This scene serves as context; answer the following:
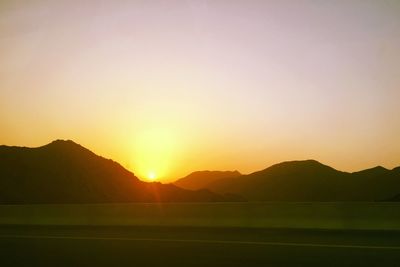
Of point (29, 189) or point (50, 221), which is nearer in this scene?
point (50, 221)

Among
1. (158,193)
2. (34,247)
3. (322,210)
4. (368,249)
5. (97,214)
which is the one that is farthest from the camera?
(158,193)

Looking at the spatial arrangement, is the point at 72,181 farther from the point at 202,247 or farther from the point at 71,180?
the point at 202,247

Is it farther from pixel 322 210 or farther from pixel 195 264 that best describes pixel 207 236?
pixel 195 264

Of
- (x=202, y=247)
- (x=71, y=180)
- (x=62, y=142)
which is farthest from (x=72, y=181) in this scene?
(x=202, y=247)

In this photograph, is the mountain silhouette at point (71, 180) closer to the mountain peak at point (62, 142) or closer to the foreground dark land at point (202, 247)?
the mountain peak at point (62, 142)

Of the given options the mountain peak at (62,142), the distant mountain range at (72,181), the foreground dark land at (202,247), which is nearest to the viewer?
the foreground dark land at (202,247)

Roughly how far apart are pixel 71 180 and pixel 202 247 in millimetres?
117608

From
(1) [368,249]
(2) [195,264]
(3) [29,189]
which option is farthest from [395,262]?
(3) [29,189]

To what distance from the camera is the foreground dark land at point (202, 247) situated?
10.9m

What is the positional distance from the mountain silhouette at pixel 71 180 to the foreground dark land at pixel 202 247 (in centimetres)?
9118

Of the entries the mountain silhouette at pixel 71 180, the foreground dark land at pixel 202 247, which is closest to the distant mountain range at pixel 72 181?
the mountain silhouette at pixel 71 180

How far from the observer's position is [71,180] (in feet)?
418

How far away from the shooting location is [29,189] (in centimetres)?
11450

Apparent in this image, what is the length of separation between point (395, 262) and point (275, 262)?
6.67 feet
